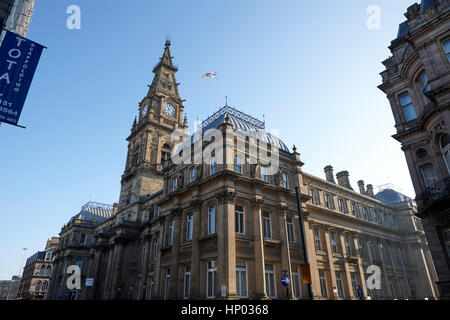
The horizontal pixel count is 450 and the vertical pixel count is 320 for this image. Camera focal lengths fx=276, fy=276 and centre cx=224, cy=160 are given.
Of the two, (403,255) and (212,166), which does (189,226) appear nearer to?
(212,166)

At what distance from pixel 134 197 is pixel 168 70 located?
3170 centimetres

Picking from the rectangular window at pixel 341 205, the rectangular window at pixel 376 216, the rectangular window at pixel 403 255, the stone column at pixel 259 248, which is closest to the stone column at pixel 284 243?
the stone column at pixel 259 248

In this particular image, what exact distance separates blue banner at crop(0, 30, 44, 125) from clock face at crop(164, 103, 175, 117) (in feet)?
144

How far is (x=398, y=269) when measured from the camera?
42.4 meters

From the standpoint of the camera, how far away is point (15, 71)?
1272 centimetres

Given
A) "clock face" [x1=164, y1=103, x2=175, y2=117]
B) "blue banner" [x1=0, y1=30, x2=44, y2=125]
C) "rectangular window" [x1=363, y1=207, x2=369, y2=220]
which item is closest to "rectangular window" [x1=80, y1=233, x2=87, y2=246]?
"clock face" [x1=164, y1=103, x2=175, y2=117]

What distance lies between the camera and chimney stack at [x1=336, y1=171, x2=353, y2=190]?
47.9m

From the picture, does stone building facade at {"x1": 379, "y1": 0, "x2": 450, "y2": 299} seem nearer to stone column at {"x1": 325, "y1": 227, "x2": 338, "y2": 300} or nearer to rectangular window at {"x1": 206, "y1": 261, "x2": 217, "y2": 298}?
stone column at {"x1": 325, "y1": 227, "x2": 338, "y2": 300}

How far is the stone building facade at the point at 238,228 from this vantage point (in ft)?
81.2

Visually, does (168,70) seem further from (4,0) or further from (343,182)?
(4,0)

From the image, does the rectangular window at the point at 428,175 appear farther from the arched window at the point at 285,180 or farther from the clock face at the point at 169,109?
the clock face at the point at 169,109

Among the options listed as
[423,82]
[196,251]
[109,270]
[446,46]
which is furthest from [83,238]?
[446,46]

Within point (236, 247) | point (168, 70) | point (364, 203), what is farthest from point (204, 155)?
point (168, 70)

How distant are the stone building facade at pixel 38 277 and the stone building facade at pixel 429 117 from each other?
98.1m
